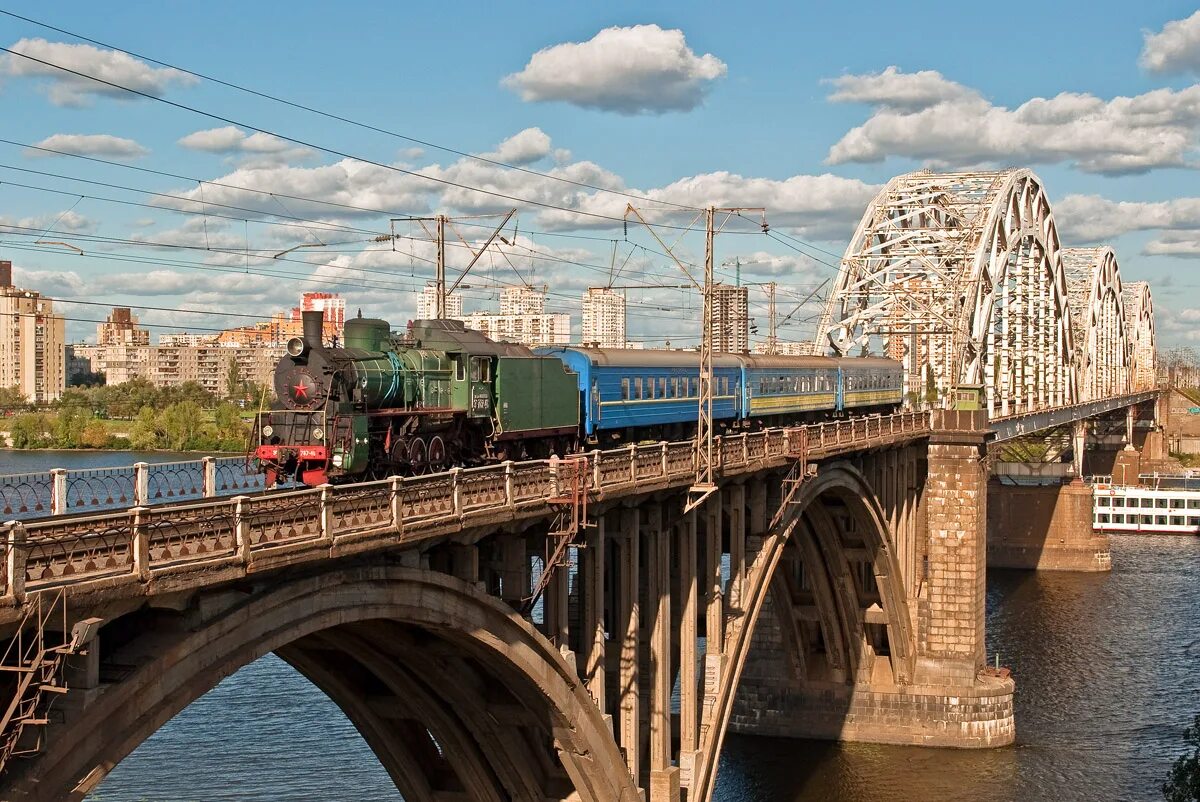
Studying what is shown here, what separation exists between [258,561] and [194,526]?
1131mm

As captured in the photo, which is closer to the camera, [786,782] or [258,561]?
[258,561]

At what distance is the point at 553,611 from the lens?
26703 mm

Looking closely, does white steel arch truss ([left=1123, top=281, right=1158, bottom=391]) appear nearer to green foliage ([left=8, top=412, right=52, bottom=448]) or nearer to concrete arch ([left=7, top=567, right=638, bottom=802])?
green foliage ([left=8, top=412, right=52, bottom=448])

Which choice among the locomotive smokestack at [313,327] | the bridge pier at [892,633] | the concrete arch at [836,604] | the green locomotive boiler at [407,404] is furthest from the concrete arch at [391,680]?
the bridge pier at [892,633]

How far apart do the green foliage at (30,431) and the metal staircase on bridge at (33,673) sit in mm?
90521

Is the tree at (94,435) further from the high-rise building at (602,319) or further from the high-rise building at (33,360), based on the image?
the high-rise building at (602,319)

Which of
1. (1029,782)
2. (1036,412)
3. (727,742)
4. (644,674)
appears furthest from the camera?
(1036,412)

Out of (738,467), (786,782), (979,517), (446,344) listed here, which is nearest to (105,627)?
(446,344)

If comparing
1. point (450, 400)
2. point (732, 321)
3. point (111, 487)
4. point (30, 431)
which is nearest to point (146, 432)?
point (30, 431)

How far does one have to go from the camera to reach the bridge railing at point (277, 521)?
49.9 feet

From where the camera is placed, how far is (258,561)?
1803 cm

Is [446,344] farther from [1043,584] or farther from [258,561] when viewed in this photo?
[1043,584]

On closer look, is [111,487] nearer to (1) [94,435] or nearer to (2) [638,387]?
(2) [638,387]

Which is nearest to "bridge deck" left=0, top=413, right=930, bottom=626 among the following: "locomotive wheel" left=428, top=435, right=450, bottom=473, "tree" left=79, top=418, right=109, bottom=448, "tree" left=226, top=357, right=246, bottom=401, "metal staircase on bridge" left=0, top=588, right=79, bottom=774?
"metal staircase on bridge" left=0, top=588, right=79, bottom=774
